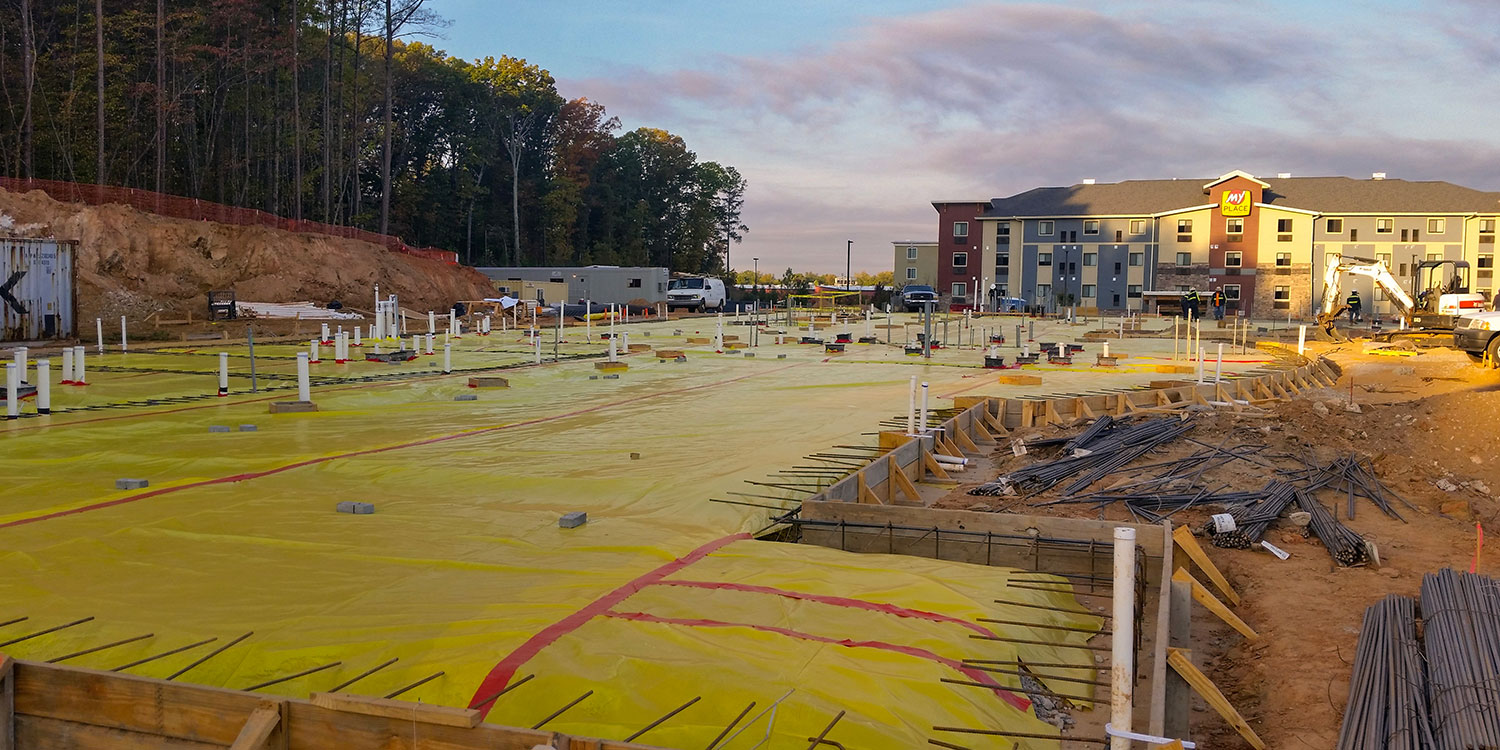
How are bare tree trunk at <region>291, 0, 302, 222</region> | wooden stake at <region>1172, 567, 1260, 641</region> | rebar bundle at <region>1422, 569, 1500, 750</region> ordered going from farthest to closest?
bare tree trunk at <region>291, 0, 302, 222</region> → wooden stake at <region>1172, 567, 1260, 641</region> → rebar bundle at <region>1422, 569, 1500, 750</region>

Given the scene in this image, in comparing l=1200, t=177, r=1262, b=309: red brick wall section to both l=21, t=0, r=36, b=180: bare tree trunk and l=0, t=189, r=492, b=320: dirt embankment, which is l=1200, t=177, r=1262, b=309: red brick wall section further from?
l=21, t=0, r=36, b=180: bare tree trunk

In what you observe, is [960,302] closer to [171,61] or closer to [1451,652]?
[171,61]

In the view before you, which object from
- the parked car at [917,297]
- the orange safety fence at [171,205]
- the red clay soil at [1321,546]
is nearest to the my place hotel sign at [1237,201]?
the parked car at [917,297]

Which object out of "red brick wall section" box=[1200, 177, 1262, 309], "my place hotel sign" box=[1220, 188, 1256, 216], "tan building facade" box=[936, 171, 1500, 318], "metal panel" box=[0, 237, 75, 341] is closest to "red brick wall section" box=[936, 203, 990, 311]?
"tan building facade" box=[936, 171, 1500, 318]

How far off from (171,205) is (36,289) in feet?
45.7

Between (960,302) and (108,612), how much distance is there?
72.0 metres

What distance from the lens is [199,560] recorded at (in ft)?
22.8

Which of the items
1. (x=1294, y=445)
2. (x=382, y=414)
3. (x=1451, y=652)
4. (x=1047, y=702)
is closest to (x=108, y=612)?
(x=1047, y=702)

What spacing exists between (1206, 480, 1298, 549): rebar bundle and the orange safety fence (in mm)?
36965

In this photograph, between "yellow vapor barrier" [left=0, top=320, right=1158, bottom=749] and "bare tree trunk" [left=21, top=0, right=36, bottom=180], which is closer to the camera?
"yellow vapor barrier" [left=0, top=320, right=1158, bottom=749]

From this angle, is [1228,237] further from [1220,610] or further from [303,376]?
[1220,610]

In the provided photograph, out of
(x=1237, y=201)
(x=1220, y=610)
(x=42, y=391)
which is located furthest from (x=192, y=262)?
(x=1237, y=201)

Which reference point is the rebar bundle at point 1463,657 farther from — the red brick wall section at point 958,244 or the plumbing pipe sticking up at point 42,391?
the red brick wall section at point 958,244

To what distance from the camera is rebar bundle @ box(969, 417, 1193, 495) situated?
37.1 ft
